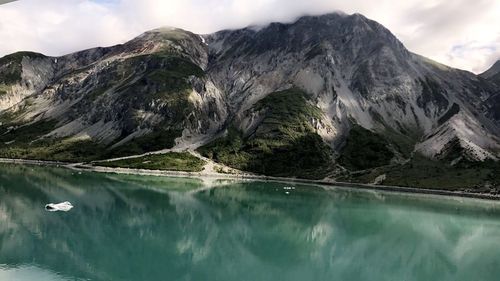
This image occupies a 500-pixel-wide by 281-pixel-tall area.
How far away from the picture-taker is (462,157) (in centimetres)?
19712

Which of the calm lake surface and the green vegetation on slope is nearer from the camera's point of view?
the calm lake surface

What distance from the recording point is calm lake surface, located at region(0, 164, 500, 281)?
4691cm

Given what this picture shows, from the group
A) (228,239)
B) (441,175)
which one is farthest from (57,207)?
(441,175)

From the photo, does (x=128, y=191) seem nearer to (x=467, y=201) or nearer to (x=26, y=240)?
(x=26, y=240)

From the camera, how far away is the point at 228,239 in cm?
6588

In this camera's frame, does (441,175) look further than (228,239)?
Yes

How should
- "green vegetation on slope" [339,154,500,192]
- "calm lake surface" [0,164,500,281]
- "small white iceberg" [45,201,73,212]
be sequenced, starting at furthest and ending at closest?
"green vegetation on slope" [339,154,500,192] → "small white iceberg" [45,201,73,212] → "calm lake surface" [0,164,500,281]

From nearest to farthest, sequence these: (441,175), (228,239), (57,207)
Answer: (228,239) < (57,207) < (441,175)

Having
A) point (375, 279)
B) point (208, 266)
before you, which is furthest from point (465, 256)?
point (208, 266)

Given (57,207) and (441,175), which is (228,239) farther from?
(441,175)

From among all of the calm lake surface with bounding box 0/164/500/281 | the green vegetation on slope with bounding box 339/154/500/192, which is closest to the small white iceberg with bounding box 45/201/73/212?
the calm lake surface with bounding box 0/164/500/281

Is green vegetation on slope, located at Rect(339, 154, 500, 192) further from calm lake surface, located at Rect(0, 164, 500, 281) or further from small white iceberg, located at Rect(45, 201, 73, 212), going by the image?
small white iceberg, located at Rect(45, 201, 73, 212)

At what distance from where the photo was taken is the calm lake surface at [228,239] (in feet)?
154

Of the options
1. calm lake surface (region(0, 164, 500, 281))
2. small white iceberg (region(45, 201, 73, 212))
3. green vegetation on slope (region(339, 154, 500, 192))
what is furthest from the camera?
green vegetation on slope (region(339, 154, 500, 192))
